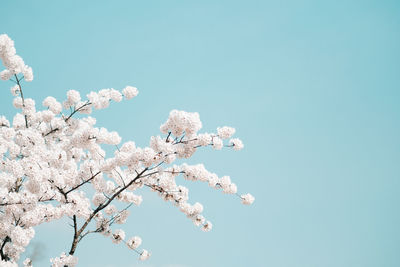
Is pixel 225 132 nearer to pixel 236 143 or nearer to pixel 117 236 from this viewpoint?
pixel 236 143

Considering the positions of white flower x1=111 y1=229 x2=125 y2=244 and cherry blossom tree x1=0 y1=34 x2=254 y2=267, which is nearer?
cherry blossom tree x1=0 y1=34 x2=254 y2=267

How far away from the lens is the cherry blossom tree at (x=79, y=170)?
7.91 m

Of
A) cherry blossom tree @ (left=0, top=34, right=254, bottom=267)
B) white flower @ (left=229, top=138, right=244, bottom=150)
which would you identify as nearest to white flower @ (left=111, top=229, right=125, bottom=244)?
cherry blossom tree @ (left=0, top=34, right=254, bottom=267)

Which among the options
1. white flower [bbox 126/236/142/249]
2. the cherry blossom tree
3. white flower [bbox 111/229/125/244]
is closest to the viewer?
the cherry blossom tree

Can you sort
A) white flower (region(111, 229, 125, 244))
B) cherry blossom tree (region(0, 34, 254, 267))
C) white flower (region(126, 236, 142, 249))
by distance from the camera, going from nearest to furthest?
cherry blossom tree (region(0, 34, 254, 267)) < white flower (region(111, 229, 125, 244)) < white flower (region(126, 236, 142, 249))

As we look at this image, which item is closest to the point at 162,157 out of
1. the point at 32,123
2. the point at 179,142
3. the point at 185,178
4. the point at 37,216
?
the point at 179,142

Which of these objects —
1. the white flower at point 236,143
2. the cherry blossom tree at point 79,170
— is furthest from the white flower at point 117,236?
the white flower at point 236,143

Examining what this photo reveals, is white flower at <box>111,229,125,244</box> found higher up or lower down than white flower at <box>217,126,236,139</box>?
lower down

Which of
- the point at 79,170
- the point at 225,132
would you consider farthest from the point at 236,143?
the point at 79,170

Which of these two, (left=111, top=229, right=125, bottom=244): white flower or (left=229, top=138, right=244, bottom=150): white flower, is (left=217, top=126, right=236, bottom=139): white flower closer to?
(left=229, top=138, right=244, bottom=150): white flower

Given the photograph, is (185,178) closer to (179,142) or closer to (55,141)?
(179,142)

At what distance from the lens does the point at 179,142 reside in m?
8.55

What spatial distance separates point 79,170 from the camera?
980cm

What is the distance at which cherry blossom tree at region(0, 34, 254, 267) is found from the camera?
7.91 metres
